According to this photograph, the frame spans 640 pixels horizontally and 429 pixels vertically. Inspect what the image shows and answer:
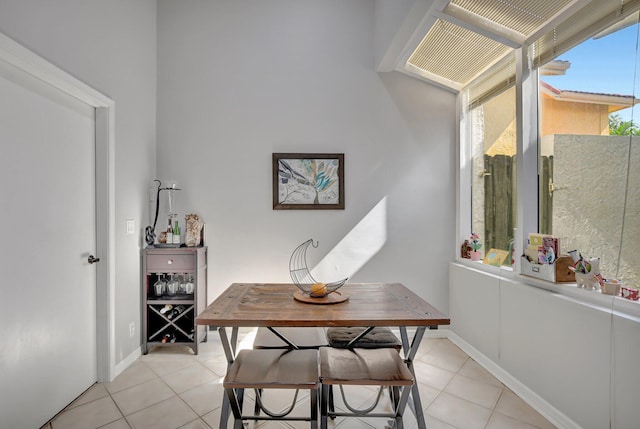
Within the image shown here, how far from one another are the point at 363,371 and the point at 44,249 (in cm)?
200

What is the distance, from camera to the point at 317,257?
355cm

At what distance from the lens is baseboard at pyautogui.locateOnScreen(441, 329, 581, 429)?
207cm

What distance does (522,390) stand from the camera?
2424mm

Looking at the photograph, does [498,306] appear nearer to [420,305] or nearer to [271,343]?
[420,305]

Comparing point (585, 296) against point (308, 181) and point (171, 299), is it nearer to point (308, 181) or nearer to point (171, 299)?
point (308, 181)

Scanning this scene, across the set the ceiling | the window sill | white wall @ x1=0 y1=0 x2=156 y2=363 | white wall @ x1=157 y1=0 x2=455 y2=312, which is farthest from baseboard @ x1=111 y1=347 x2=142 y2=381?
the ceiling

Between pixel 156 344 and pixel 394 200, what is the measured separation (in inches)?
104

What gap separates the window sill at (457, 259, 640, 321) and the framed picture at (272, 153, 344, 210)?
1651 millimetres

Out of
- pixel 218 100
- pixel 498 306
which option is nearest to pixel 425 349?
pixel 498 306

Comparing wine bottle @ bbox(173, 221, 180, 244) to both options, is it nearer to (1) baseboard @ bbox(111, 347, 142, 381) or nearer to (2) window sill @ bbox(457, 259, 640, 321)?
(1) baseboard @ bbox(111, 347, 142, 381)

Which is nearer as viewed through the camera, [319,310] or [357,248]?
[319,310]

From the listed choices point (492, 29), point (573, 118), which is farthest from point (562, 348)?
point (492, 29)

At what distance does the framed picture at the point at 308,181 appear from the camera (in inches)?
137

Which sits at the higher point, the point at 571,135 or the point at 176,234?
the point at 571,135
